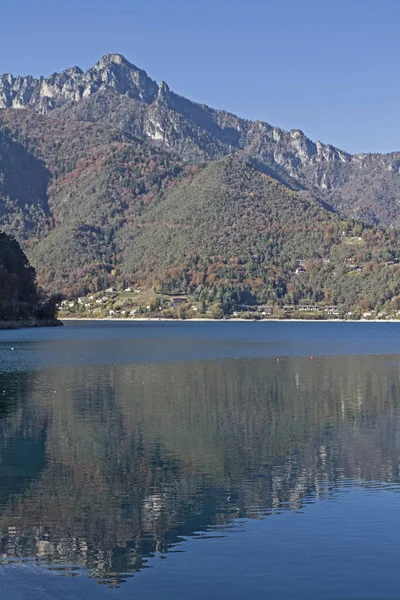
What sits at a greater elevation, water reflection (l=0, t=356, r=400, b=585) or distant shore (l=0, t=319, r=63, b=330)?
distant shore (l=0, t=319, r=63, b=330)

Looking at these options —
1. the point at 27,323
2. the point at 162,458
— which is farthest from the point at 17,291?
the point at 162,458

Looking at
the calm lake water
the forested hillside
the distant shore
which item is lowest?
the calm lake water

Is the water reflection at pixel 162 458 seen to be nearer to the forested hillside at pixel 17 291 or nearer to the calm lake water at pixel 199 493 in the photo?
the calm lake water at pixel 199 493

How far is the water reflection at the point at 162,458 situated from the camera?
834 inches

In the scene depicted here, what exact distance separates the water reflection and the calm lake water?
0.25 ft

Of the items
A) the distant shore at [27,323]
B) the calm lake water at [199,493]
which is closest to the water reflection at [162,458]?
the calm lake water at [199,493]

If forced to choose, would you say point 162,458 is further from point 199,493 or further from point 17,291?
point 17,291

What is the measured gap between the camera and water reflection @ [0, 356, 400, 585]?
834 inches

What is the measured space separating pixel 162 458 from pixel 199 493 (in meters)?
5.66

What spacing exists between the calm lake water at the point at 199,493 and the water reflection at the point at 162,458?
0.08 metres

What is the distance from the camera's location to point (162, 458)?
30.7m

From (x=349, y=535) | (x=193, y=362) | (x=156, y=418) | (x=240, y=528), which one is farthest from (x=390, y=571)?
(x=193, y=362)

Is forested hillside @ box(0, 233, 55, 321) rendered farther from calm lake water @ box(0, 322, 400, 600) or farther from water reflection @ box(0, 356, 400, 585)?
calm lake water @ box(0, 322, 400, 600)

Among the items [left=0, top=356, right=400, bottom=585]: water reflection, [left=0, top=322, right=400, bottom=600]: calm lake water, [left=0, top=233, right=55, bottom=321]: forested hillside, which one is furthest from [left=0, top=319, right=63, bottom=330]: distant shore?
[left=0, top=322, right=400, bottom=600]: calm lake water
